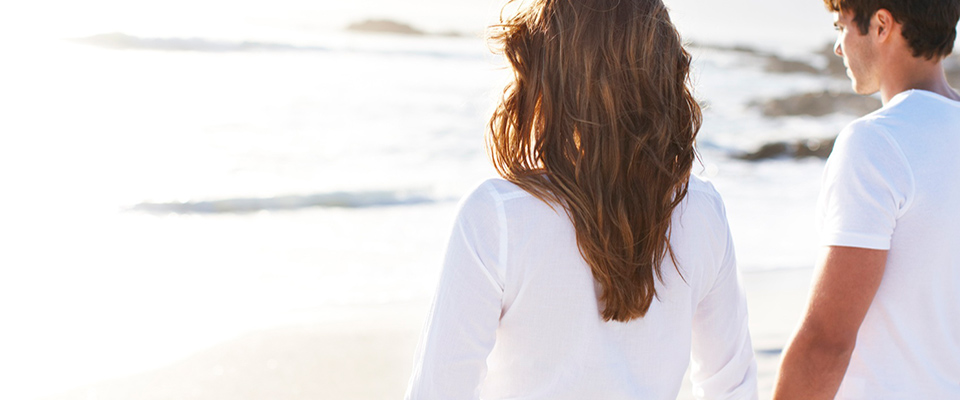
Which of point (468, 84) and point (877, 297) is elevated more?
point (877, 297)

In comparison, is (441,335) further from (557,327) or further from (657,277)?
(657,277)

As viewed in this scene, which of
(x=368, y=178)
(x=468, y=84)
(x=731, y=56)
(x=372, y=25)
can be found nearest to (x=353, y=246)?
(x=368, y=178)

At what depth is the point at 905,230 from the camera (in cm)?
171

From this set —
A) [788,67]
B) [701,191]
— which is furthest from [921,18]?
[788,67]

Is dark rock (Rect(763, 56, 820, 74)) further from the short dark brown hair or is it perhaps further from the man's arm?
the man's arm

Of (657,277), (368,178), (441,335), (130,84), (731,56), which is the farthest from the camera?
(731,56)

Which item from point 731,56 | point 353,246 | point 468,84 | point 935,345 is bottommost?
point 731,56

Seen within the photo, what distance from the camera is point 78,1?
23.5 m

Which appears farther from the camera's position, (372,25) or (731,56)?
(731,56)

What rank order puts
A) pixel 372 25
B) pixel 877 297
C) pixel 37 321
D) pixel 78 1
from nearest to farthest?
pixel 877 297, pixel 37 321, pixel 78 1, pixel 372 25

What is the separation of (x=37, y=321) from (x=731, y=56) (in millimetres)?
31980

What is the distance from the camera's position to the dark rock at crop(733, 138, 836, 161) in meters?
13.3

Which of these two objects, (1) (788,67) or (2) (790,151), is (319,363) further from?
(1) (788,67)

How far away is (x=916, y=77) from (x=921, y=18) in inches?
5.0
